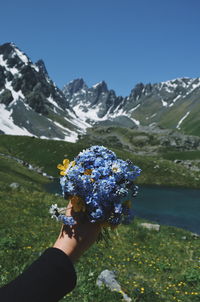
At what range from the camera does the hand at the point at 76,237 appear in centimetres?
350

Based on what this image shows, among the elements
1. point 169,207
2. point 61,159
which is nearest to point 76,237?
point 169,207

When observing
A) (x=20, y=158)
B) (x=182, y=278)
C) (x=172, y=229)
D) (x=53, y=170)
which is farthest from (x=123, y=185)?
(x=20, y=158)

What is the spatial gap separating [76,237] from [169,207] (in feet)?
171

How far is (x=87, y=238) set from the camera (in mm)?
3662

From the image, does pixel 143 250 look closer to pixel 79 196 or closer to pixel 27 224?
pixel 27 224

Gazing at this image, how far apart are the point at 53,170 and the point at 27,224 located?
228ft

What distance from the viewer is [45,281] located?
301 cm

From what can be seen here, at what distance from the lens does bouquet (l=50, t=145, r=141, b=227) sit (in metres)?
3.74

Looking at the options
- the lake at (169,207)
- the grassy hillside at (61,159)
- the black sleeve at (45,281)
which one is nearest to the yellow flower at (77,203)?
the black sleeve at (45,281)

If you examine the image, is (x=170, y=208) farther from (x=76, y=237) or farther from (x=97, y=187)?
(x=76, y=237)

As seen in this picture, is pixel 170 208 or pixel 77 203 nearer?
pixel 77 203

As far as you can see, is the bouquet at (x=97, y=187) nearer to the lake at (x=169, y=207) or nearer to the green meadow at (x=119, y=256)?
the green meadow at (x=119, y=256)

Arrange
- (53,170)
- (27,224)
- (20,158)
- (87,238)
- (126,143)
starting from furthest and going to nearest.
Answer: (126,143) < (20,158) < (53,170) < (27,224) < (87,238)

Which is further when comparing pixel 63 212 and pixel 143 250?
pixel 143 250
